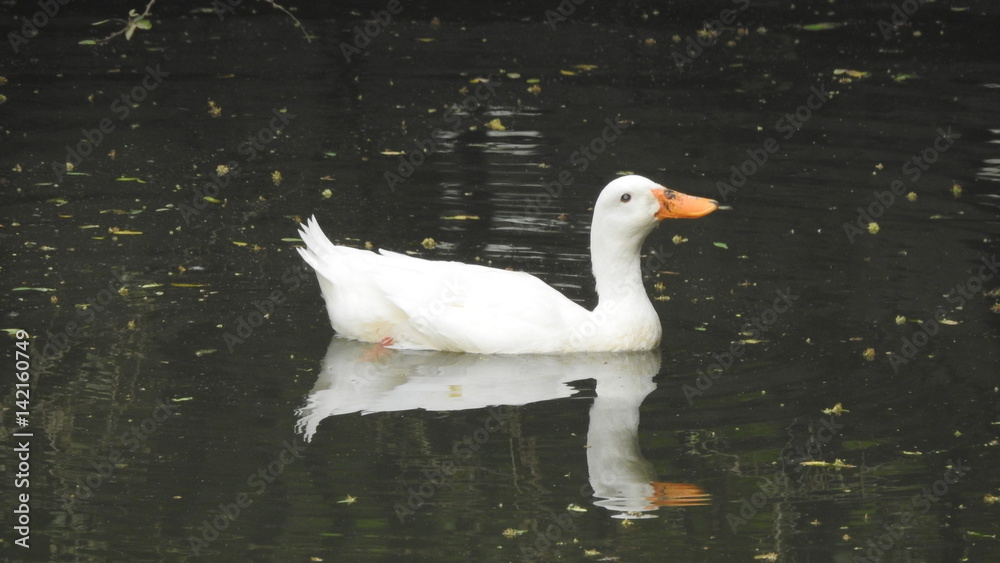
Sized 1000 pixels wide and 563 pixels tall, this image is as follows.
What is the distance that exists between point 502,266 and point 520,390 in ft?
6.79

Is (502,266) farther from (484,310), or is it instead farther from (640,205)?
(640,205)

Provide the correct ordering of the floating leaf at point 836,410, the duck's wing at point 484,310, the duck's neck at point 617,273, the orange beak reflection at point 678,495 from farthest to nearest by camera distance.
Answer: the duck's neck at point 617,273 → the duck's wing at point 484,310 → the floating leaf at point 836,410 → the orange beak reflection at point 678,495

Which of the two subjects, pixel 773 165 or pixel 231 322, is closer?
pixel 231 322

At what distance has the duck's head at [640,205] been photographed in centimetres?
873

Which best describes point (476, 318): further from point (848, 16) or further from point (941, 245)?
point (848, 16)

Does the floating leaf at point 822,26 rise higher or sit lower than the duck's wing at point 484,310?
higher

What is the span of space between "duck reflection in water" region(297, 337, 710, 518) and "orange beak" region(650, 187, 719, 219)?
85 cm

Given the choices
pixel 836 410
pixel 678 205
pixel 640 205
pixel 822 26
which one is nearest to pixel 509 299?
pixel 640 205

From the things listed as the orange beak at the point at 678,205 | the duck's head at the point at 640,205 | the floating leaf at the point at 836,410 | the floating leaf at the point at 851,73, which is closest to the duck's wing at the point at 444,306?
the duck's head at the point at 640,205

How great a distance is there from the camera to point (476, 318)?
8.71 meters

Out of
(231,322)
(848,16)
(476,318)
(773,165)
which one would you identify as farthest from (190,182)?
(848,16)

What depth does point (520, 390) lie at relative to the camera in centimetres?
822

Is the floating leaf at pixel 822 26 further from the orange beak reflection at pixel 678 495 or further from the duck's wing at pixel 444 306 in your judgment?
the orange beak reflection at pixel 678 495

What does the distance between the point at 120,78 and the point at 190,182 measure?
3640 mm
